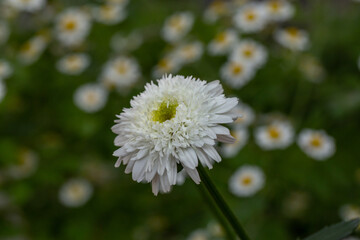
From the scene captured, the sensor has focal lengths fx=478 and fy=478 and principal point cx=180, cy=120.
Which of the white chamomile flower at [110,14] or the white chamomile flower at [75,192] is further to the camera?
the white chamomile flower at [110,14]

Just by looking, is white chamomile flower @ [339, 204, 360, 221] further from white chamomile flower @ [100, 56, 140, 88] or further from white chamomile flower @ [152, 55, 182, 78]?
white chamomile flower @ [100, 56, 140, 88]

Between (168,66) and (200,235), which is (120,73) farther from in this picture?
(200,235)

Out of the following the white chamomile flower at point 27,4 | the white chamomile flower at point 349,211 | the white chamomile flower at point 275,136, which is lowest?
the white chamomile flower at point 349,211

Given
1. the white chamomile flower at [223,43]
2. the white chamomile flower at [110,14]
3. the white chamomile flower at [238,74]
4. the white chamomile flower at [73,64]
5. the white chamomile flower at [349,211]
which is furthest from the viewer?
the white chamomile flower at [110,14]

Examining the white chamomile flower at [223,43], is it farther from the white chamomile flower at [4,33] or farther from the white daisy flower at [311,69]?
the white chamomile flower at [4,33]

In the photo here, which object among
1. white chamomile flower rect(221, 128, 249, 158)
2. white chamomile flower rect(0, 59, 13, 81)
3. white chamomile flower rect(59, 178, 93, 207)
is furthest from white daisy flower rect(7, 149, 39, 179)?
white chamomile flower rect(221, 128, 249, 158)

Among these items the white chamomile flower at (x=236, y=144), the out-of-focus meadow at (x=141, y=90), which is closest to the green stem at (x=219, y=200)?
the out-of-focus meadow at (x=141, y=90)
